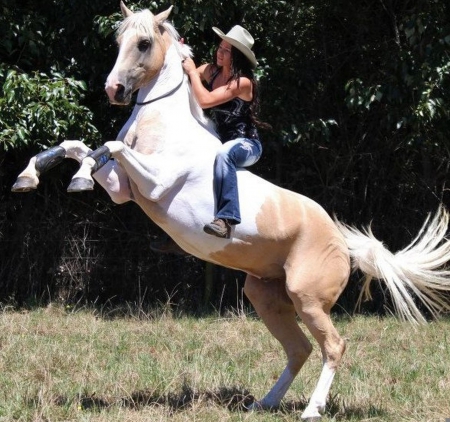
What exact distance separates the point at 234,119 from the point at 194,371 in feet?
6.27

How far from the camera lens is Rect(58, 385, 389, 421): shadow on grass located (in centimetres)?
535

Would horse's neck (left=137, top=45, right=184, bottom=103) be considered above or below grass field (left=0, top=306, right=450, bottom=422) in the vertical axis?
above

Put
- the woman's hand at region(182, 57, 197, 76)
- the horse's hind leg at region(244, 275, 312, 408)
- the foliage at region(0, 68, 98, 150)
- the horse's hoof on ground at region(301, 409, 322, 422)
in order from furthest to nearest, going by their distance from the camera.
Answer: the foliage at region(0, 68, 98, 150), the horse's hind leg at region(244, 275, 312, 408), the woman's hand at region(182, 57, 197, 76), the horse's hoof on ground at region(301, 409, 322, 422)

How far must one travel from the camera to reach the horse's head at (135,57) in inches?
210

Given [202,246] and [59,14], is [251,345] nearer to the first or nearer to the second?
[202,246]

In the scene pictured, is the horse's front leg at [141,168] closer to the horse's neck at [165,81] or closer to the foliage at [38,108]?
the horse's neck at [165,81]

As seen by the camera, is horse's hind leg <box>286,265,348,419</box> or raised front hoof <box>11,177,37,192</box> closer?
raised front hoof <box>11,177,37,192</box>

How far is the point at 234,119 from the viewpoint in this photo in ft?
18.9

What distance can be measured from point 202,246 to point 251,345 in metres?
2.40

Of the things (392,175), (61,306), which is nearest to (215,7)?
(392,175)

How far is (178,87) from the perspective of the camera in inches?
221

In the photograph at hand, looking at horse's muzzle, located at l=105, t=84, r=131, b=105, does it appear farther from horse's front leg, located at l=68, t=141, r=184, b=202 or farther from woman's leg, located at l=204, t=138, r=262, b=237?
woman's leg, located at l=204, t=138, r=262, b=237

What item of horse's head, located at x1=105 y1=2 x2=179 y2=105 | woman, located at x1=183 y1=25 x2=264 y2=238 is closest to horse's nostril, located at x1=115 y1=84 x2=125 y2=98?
horse's head, located at x1=105 y1=2 x2=179 y2=105

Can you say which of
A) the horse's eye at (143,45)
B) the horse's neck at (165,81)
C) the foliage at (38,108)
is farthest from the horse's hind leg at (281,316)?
the foliage at (38,108)
